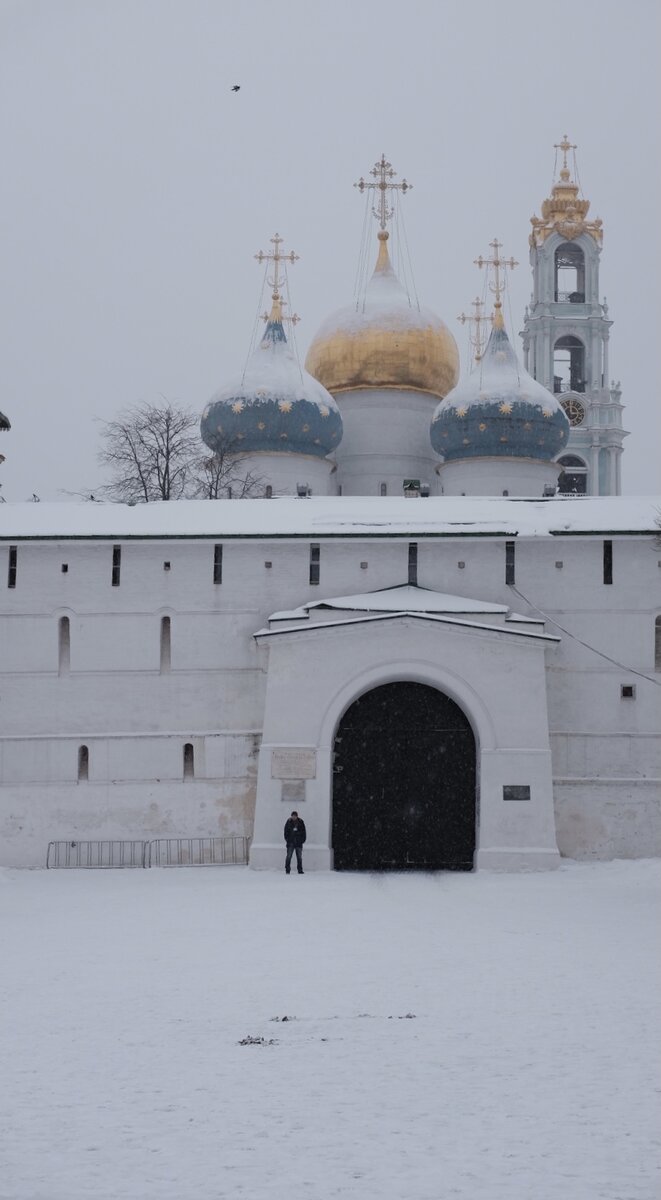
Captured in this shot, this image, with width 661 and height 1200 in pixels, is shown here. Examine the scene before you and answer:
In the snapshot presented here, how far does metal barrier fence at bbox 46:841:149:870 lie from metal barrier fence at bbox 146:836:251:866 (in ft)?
0.64

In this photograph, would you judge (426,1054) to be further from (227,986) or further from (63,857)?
(63,857)

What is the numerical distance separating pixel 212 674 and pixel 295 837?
3.73m

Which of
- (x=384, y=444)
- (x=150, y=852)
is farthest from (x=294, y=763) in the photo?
(x=384, y=444)

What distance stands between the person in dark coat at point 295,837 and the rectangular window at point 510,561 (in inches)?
210

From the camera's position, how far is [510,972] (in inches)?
458

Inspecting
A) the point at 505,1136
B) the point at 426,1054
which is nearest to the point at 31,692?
the point at 426,1054

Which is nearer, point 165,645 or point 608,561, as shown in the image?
point 608,561

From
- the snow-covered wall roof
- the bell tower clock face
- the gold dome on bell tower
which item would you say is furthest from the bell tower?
the snow-covered wall roof

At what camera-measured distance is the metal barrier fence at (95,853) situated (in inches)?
901

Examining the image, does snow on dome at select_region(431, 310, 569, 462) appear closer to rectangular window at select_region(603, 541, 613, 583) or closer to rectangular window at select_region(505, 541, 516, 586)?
rectangular window at select_region(505, 541, 516, 586)

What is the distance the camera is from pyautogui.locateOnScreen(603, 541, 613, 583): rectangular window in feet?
77.2

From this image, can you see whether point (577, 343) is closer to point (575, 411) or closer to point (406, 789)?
point (575, 411)

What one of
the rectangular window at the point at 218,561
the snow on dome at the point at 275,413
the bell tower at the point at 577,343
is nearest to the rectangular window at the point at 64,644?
the rectangular window at the point at 218,561

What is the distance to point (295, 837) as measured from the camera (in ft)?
68.0
